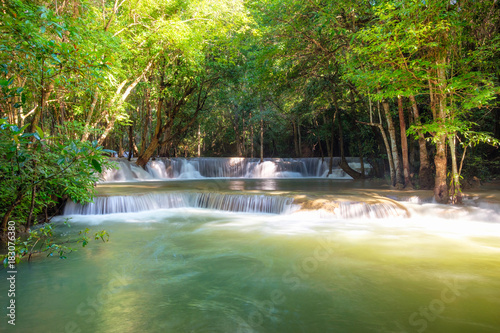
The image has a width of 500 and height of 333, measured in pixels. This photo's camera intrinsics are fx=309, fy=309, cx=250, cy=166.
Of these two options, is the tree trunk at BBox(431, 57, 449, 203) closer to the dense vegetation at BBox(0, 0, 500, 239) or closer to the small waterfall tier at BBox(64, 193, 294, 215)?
the dense vegetation at BBox(0, 0, 500, 239)

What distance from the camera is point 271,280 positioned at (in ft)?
15.2

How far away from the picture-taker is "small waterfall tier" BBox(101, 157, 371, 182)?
2217 centimetres

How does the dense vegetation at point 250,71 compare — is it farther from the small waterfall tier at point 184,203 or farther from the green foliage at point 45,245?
the small waterfall tier at point 184,203

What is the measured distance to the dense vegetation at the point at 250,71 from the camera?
12.9ft

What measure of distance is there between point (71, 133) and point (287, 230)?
19.0 feet

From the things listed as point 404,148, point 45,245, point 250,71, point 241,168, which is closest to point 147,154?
point 250,71

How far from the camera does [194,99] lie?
22.0 m

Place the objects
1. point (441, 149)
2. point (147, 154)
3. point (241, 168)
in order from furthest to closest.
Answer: point (241, 168), point (147, 154), point (441, 149)

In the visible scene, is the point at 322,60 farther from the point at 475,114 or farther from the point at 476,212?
the point at 476,212

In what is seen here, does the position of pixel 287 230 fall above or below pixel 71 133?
below

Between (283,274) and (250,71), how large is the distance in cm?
1425

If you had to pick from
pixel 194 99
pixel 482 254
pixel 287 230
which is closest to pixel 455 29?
pixel 482 254

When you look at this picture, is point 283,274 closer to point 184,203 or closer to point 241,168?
point 184,203

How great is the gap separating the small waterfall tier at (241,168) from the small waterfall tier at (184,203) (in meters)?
10.1
